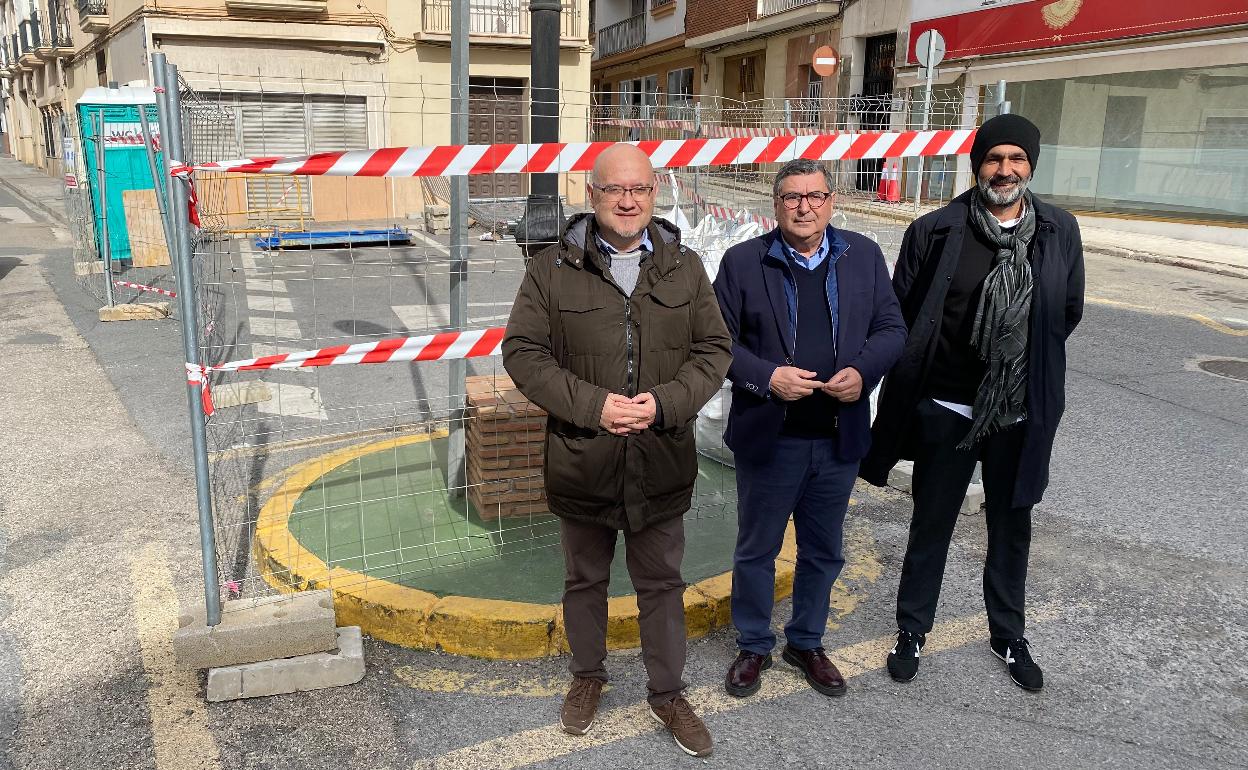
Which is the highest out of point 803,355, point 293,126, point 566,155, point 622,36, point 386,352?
point 622,36

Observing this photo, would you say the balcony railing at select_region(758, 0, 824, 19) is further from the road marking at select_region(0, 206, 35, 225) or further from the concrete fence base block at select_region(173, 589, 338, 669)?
the concrete fence base block at select_region(173, 589, 338, 669)

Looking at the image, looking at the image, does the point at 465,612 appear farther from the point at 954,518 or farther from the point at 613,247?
the point at 954,518

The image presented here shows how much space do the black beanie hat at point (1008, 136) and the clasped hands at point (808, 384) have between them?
87cm

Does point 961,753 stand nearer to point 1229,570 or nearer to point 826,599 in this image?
point 826,599

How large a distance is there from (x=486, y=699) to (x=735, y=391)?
1.41 metres

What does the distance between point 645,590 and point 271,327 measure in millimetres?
7177

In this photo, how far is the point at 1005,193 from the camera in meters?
3.18

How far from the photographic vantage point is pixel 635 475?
9.53ft

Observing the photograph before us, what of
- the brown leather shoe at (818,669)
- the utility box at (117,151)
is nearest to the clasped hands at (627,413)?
the brown leather shoe at (818,669)

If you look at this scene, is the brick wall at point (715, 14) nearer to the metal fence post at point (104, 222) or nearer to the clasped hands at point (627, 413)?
the metal fence post at point (104, 222)

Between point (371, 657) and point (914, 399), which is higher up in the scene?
point (914, 399)

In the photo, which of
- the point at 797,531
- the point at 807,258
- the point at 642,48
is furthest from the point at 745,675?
the point at 642,48

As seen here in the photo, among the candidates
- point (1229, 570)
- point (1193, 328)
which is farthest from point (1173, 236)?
point (1229, 570)

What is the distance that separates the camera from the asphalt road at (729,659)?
306 centimetres
